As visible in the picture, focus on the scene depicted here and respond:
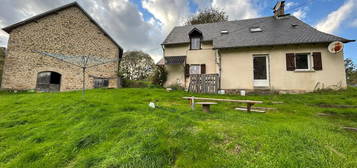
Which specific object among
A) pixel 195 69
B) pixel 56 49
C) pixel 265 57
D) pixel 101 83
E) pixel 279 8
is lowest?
pixel 101 83

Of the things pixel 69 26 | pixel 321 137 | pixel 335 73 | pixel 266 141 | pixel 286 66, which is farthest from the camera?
pixel 69 26

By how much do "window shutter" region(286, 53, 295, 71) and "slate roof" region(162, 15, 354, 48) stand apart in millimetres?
759

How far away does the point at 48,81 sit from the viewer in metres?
10.6

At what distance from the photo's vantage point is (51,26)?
1077 cm

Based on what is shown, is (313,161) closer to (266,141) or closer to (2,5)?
(266,141)

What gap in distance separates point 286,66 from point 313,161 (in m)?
8.50

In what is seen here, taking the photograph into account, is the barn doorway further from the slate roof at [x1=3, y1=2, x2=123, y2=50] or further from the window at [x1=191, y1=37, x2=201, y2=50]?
the window at [x1=191, y1=37, x2=201, y2=50]

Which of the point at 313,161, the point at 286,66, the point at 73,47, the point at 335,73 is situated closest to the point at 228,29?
the point at 286,66

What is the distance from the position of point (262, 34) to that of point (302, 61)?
9.87ft

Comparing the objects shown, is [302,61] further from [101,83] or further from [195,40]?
[101,83]

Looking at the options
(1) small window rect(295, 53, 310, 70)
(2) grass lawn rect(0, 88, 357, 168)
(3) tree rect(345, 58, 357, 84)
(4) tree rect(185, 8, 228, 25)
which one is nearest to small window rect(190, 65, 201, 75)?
(1) small window rect(295, 53, 310, 70)

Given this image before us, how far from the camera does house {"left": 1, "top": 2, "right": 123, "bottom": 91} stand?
9.59m

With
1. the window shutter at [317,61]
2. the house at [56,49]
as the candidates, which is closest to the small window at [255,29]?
the window shutter at [317,61]

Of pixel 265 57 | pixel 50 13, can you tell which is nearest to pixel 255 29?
pixel 265 57
